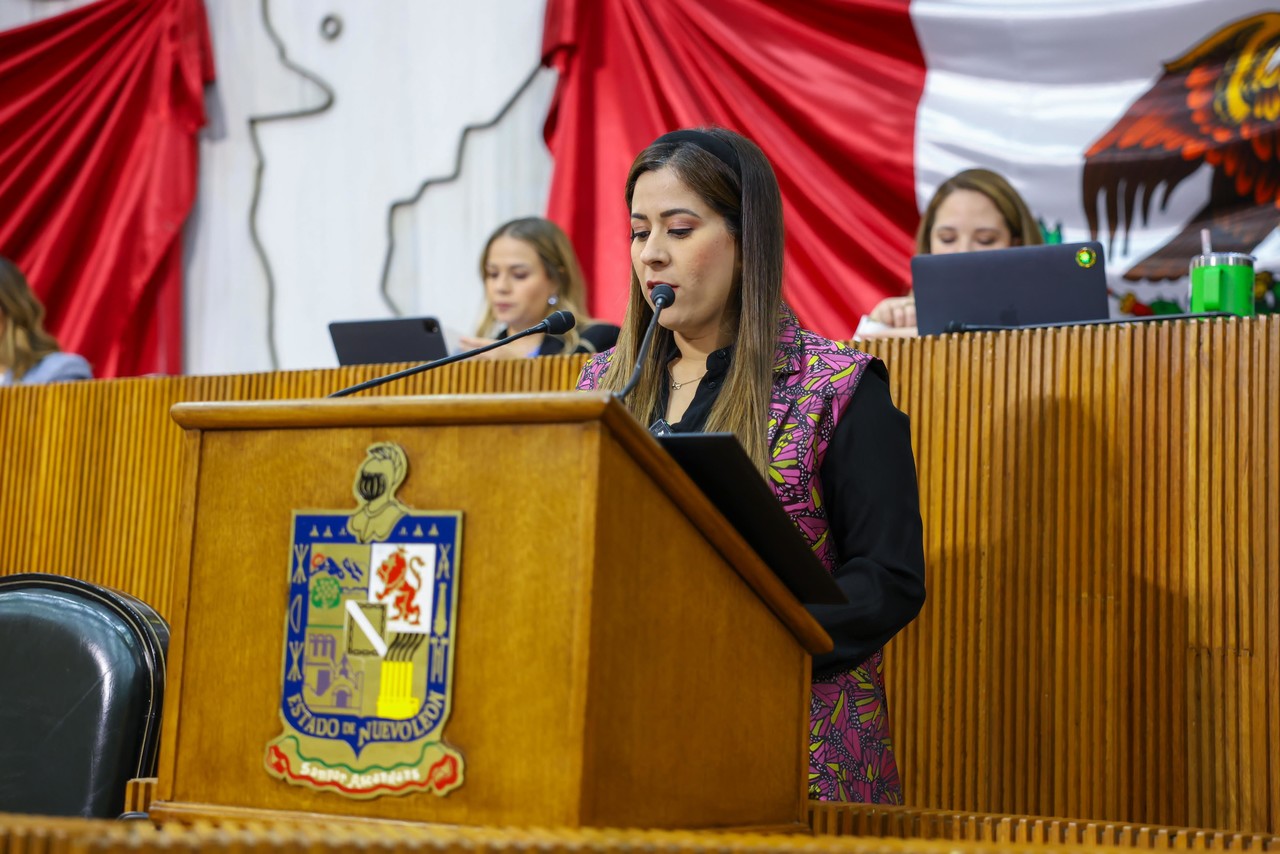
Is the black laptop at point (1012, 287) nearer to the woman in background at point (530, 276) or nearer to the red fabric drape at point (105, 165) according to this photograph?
the woman in background at point (530, 276)

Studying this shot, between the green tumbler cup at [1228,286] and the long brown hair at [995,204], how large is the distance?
2.61 ft

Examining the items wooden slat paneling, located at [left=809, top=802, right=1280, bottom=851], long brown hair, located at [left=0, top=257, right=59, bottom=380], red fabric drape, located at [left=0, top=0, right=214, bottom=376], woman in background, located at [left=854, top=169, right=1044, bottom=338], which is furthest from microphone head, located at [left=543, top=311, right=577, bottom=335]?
red fabric drape, located at [left=0, top=0, right=214, bottom=376]

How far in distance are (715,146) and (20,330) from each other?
129 inches

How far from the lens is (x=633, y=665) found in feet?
3.53

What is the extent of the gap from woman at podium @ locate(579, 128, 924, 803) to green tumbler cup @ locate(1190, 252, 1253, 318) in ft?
3.51

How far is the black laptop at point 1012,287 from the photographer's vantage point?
2576mm

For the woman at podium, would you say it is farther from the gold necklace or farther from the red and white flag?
the red and white flag

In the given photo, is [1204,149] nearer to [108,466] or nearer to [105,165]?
[108,466]

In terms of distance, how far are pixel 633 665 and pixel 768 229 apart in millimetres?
898

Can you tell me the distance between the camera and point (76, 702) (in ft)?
5.59

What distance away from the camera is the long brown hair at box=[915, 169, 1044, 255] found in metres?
3.44

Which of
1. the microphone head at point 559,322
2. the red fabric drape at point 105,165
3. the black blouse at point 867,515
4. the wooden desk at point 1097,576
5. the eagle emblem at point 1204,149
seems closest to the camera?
the black blouse at point 867,515

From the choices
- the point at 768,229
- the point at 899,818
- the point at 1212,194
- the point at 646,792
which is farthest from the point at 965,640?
the point at 1212,194

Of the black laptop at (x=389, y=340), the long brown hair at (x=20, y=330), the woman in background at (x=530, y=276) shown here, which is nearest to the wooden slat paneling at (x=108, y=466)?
the black laptop at (x=389, y=340)
